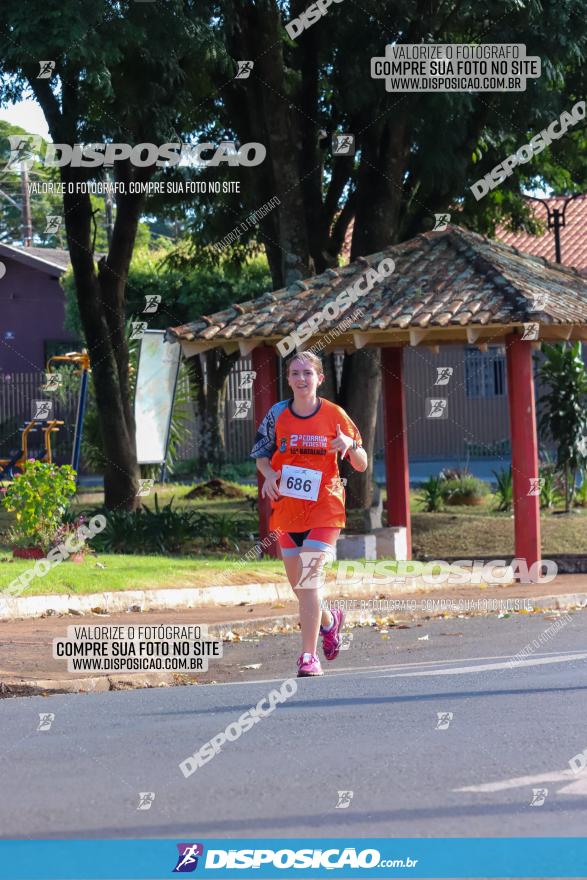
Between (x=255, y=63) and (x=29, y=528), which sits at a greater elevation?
(x=255, y=63)

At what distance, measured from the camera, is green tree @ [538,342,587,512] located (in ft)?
82.7

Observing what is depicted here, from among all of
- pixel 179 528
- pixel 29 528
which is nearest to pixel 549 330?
pixel 179 528

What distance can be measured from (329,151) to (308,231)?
1985 millimetres

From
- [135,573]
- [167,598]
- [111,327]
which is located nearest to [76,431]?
[111,327]

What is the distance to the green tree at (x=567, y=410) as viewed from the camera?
25219mm

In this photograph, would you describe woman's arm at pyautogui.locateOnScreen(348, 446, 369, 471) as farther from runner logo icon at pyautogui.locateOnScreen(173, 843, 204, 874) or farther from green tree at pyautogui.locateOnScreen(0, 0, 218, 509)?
green tree at pyautogui.locateOnScreen(0, 0, 218, 509)

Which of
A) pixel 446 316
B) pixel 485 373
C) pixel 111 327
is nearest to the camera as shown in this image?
pixel 446 316

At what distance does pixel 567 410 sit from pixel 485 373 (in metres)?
18.1

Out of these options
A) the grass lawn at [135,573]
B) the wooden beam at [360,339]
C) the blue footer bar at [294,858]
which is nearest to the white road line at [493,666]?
the blue footer bar at [294,858]

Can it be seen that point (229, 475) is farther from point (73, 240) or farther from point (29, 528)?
point (29, 528)

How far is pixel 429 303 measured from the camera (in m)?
18.5

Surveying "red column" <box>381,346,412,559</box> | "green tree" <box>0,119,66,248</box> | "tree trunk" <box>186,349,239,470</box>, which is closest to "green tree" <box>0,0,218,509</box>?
"red column" <box>381,346,412,559</box>

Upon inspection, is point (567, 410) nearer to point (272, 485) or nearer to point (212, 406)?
point (212, 406)

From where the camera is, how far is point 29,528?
57.5 ft
